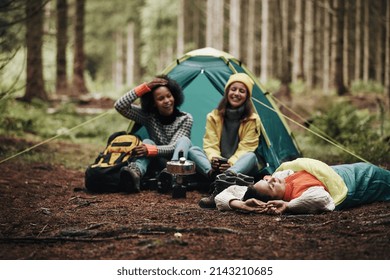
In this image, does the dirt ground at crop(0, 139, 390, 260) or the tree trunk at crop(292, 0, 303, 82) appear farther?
the tree trunk at crop(292, 0, 303, 82)

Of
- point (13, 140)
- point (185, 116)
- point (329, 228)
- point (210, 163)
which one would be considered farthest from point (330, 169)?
point (13, 140)

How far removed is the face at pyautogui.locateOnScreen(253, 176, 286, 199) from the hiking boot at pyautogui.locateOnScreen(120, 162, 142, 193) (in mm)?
1515

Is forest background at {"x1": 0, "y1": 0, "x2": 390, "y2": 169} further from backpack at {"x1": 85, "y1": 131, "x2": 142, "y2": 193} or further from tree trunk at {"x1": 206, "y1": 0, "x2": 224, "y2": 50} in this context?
backpack at {"x1": 85, "y1": 131, "x2": 142, "y2": 193}

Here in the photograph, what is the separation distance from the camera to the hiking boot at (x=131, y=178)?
5.62 metres

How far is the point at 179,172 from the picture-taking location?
536cm

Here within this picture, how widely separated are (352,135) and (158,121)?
3.45m

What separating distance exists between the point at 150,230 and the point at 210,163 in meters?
1.80

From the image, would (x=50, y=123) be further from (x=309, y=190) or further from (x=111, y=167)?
(x=309, y=190)

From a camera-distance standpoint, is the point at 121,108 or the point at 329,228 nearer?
the point at 329,228

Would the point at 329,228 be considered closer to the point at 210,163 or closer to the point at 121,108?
the point at 210,163

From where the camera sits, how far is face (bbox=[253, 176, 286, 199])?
4.59 meters

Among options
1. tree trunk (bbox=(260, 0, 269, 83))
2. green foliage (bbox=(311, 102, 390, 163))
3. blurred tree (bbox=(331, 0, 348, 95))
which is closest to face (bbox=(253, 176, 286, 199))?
green foliage (bbox=(311, 102, 390, 163))
